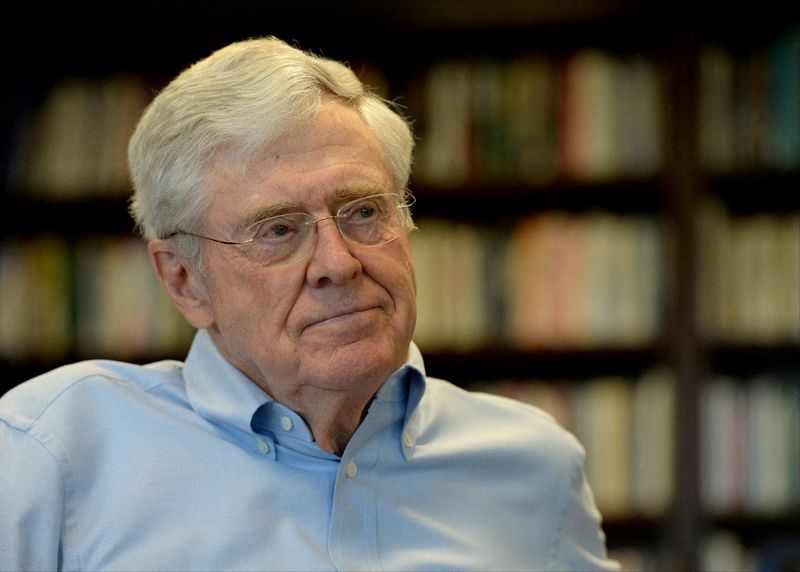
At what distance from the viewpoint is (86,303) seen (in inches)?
104

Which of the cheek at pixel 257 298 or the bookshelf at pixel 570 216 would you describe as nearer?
the cheek at pixel 257 298

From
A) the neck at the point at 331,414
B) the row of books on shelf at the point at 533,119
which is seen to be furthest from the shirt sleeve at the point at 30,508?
the row of books on shelf at the point at 533,119

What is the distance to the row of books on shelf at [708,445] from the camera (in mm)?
2527

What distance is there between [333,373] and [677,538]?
1.58 meters

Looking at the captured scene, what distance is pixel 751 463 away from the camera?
2.54 metres

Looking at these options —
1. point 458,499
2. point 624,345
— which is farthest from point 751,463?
point 458,499

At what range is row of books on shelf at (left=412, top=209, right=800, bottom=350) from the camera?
8.34 feet

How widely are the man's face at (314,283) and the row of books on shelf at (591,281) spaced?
1285 millimetres

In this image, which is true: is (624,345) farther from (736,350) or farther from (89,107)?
(89,107)

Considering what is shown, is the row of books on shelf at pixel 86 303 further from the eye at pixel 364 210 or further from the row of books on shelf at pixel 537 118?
the eye at pixel 364 210

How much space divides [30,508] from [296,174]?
1.79 ft

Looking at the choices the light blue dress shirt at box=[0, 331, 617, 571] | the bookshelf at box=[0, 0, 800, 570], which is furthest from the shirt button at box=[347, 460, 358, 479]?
the bookshelf at box=[0, 0, 800, 570]

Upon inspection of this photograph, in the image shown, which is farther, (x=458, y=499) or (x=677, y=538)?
(x=677, y=538)

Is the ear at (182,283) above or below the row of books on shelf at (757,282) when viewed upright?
above
